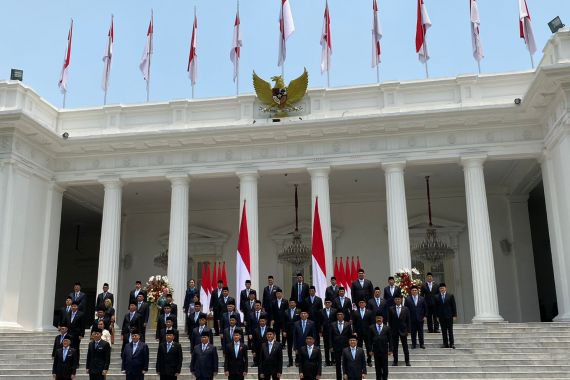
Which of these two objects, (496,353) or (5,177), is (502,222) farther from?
(5,177)

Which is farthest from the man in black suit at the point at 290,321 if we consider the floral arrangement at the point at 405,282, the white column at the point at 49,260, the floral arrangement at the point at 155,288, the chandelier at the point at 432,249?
the chandelier at the point at 432,249

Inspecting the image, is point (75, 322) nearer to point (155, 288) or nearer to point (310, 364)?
point (155, 288)

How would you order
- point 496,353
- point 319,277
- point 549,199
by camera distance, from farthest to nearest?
point 549,199 → point 319,277 → point 496,353

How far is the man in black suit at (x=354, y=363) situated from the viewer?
9.55 m

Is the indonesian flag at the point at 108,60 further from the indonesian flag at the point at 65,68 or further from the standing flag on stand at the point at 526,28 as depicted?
the standing flag on stand at the point at 526,28

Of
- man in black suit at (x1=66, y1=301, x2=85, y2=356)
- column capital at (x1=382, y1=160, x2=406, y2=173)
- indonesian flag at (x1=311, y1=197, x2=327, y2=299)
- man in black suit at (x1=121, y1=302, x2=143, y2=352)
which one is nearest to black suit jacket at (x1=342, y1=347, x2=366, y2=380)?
man in black suit at (x1=121, y1=302, x2=143, y2=352)

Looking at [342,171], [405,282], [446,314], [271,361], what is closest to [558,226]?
[405,282]

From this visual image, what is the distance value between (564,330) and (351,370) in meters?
6.40

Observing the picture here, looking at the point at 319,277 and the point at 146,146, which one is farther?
the point at 146,146

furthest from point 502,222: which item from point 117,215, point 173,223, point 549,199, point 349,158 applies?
point 117,215

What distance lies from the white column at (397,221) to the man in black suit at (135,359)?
28.0ft

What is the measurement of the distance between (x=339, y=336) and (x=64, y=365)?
4.85 m

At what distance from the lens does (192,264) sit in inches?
904

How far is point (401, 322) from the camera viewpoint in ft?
37.9
